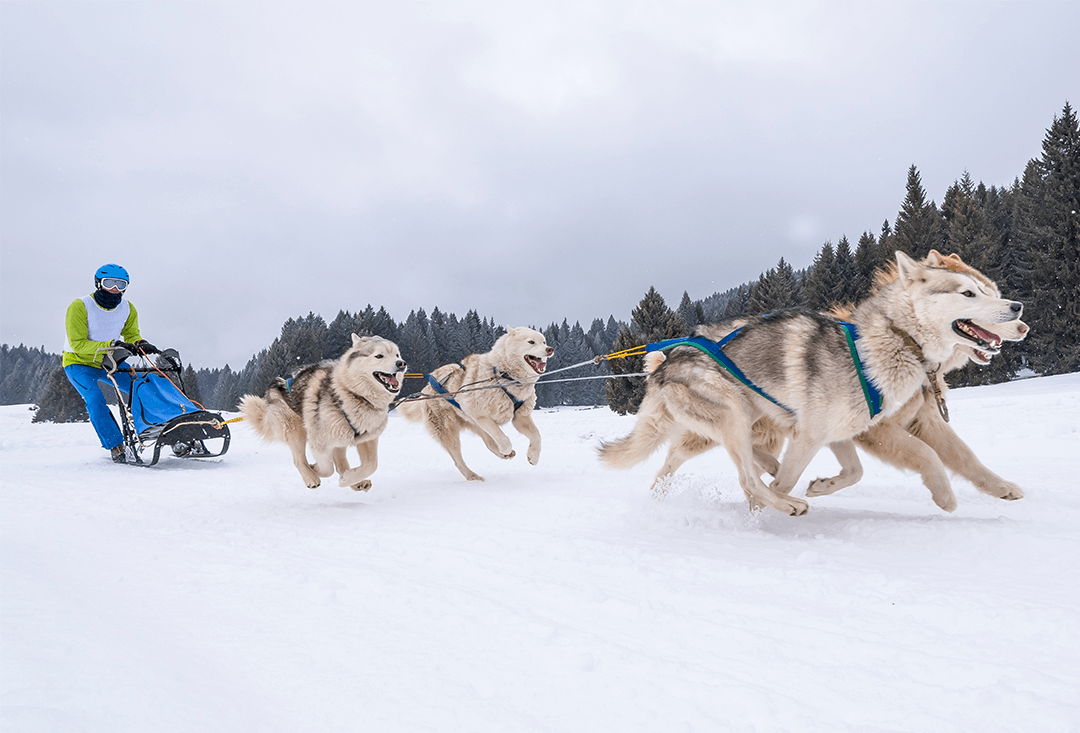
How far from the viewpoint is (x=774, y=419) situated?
3.81 meters

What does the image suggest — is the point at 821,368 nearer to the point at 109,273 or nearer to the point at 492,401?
the point at 492,401

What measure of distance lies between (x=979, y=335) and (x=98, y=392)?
9.50 m

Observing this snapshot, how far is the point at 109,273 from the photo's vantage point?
752 cm

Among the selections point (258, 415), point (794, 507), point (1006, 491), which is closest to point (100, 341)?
point (258, 415)

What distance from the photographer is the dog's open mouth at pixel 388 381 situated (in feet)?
17.9

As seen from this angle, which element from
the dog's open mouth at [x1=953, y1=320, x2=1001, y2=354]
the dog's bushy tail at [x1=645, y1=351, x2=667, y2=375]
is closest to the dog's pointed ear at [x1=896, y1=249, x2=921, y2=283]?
the dog's open mouth at [x1=953, y1=320, x2=1001, y2=354]

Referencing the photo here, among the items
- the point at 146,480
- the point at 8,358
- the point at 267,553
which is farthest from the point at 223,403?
the point at 267,553

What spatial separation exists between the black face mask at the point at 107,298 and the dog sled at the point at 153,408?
69 centimetres

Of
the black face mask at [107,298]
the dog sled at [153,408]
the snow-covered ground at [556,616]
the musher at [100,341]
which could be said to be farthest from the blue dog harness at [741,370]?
the black face mask at [107,298]

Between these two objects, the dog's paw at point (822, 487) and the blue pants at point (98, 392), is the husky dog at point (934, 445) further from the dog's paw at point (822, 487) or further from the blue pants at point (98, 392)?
the blue pants at point (98, 392)

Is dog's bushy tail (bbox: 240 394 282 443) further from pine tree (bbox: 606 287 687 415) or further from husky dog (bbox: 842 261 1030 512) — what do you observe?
pine tree (bbox: 606 287 687 415)

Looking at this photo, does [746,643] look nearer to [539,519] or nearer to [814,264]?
[539,519]

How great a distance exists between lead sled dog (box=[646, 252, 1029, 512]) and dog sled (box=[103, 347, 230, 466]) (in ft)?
22.8

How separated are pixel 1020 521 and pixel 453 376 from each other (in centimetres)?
540
